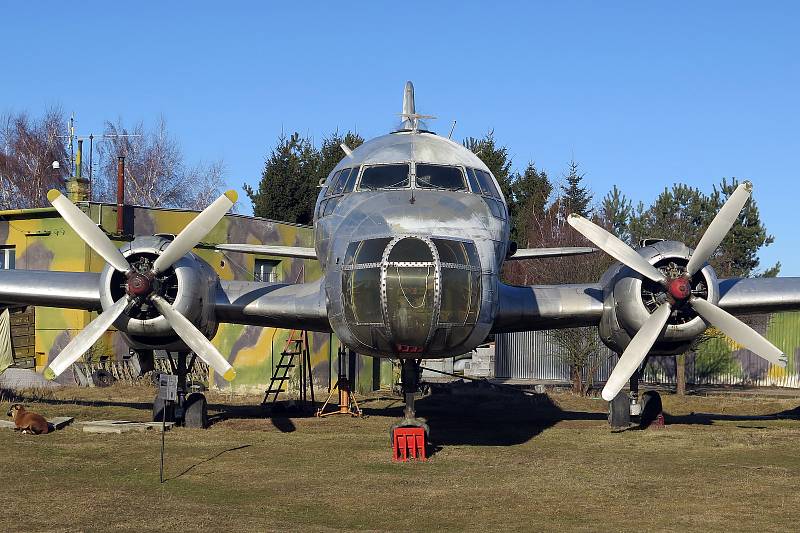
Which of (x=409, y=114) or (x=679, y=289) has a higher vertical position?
(x=409, y=114)

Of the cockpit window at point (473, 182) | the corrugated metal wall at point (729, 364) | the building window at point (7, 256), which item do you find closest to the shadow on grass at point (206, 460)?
the cockpit window at point (473, 182)

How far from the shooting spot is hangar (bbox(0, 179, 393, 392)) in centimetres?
2825

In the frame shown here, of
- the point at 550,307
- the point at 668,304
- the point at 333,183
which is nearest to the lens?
the point at 668,304

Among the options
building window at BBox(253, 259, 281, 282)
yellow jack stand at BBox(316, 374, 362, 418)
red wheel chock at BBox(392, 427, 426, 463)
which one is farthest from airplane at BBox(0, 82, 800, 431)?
building window at BBox(253, 259, 281, 282)

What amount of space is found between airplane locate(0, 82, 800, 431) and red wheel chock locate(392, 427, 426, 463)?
37 cm

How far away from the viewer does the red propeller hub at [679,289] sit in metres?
14.7

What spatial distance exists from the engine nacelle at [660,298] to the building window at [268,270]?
55.6 ft

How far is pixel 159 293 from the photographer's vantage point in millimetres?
15508

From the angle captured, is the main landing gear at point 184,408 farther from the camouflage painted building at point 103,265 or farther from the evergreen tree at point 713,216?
the evergreen tree at point 713,216

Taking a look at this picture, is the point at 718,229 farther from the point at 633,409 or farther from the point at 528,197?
the point at 528,197

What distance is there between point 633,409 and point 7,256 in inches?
846

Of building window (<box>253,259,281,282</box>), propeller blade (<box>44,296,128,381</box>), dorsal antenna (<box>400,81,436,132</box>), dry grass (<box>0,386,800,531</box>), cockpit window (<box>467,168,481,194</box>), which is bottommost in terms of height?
dry grass (<box>0,386,800,531</box>)

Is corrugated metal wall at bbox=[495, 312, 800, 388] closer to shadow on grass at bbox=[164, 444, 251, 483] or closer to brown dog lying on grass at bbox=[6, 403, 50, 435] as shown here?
shadow on grass at bbox=[164, 444, 251, 483]

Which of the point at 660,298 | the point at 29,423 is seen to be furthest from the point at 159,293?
the point at 660,298
